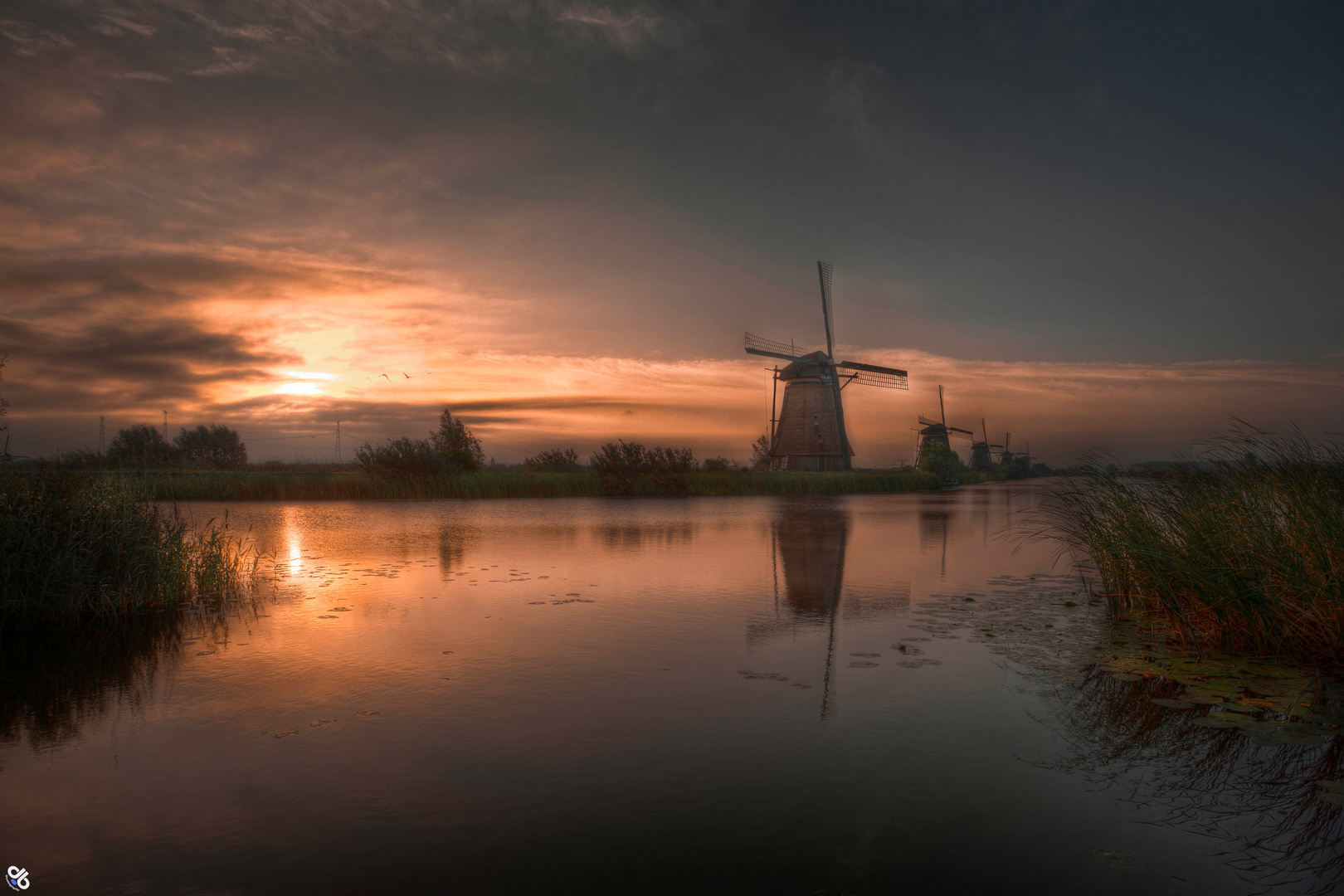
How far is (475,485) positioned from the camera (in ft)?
112

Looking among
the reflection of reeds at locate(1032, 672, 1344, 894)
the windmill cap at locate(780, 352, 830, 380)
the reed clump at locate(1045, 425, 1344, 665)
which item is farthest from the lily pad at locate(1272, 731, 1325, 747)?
the windmill cap at locate(780, 352, 830, 380)

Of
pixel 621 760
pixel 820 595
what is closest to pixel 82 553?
pixel 621 760

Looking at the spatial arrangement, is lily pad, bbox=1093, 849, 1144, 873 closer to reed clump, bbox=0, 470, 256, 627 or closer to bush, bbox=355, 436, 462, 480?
reed clump, bbox=0, 470, 256, 627

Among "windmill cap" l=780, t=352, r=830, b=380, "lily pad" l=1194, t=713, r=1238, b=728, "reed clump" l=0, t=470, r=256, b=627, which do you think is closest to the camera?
"lily pad" l=1194, t=713, r=1238, b=728

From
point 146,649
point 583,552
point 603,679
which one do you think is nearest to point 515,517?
point 583,552

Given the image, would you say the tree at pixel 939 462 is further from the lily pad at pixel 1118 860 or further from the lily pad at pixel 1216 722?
the lily pad at pixel 1118 860

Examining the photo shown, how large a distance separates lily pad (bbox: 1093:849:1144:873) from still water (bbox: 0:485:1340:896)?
2 cm

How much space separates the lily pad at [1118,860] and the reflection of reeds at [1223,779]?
0.40 metres

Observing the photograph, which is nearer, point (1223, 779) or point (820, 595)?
point (1223, 779)

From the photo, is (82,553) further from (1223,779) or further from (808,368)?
(808,368)

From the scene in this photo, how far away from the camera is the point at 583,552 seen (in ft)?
46.1

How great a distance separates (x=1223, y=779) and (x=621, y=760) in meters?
3.27

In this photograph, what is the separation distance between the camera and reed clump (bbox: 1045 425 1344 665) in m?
5.75

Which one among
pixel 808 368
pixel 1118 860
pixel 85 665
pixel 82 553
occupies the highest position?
pixel 808 368
